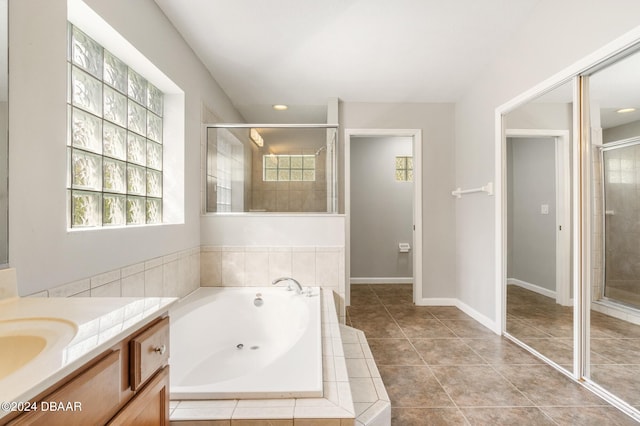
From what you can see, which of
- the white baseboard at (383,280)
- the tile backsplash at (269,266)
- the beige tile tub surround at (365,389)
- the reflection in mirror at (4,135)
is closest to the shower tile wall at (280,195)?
the tile backsplash at (269,266)

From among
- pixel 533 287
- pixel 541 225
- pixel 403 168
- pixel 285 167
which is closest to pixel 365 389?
pixel 533 287

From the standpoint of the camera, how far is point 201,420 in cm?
Result: 105

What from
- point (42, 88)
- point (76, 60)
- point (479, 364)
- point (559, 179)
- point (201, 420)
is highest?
point (76, 60)

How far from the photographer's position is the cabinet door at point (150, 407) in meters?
0.74

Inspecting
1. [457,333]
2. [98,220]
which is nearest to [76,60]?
[98,220]

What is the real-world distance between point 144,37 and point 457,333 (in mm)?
3204

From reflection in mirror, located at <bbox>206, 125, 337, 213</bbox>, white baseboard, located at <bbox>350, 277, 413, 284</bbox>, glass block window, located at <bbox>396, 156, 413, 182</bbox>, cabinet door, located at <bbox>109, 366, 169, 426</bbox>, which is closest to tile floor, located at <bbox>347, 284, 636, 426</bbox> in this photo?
cabinet door, located at <bbox>109, 366, 169, 426</bbox>

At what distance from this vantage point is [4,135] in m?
1.00

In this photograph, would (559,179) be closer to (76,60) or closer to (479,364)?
(479,364)

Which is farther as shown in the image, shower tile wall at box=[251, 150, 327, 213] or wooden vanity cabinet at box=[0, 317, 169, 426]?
shower tile wall at box=[251, 150, 327, 213]

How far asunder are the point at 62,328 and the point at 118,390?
20cm

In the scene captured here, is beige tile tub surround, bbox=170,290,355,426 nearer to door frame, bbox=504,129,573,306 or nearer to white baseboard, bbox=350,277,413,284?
door frame, bbox=504,129,573,306

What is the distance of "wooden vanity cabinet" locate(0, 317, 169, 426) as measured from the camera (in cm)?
55

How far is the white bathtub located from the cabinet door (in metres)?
0.22
